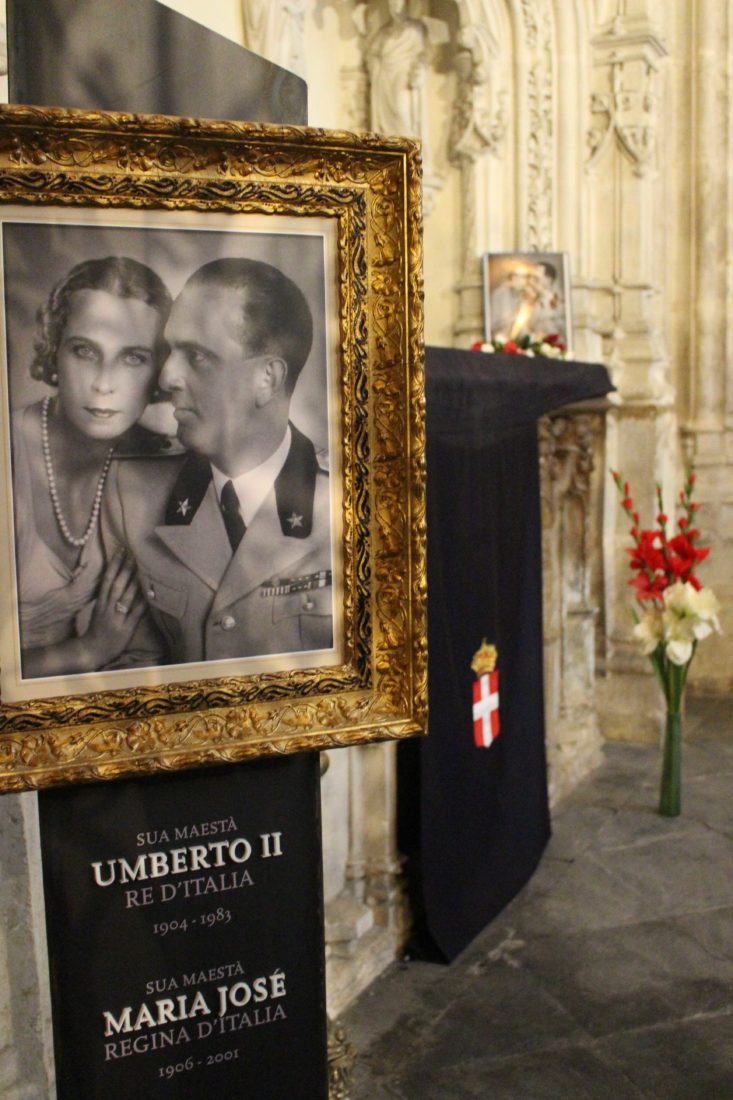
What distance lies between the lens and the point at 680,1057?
298 centimetres

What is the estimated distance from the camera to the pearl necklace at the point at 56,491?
152 centimetres

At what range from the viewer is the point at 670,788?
15.7 ft

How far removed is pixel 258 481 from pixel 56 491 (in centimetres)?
28

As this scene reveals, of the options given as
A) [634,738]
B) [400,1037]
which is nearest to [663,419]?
[634,738]

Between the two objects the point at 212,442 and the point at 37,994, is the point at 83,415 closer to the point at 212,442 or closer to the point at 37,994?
the point at 212,442

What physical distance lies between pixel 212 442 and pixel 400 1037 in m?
2.05

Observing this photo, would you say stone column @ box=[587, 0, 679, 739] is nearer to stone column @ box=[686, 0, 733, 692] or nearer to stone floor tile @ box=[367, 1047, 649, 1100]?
stone column @ box=[686, 0, 733, 692]

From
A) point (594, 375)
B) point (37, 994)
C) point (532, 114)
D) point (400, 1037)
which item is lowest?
point (400, 1037)

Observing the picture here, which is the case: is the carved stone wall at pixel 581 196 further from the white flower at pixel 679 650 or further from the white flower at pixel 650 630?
the white flower at pixel 679 650

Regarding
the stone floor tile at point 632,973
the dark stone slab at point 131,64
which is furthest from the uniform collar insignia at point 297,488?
the stone floor tile at point 632,973

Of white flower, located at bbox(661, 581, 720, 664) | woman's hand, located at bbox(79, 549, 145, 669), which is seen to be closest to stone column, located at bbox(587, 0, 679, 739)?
white flower, located at bbox(661, 581, 720, 664)

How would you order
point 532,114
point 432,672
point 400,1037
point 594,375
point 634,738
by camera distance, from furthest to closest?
point 634,738 < point 532,114 < point 594,375 < point 432,672 < point 400,1037

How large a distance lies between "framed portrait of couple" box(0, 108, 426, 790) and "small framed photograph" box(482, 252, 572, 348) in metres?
3.51

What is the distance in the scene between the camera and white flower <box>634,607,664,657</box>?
4.71 meters
